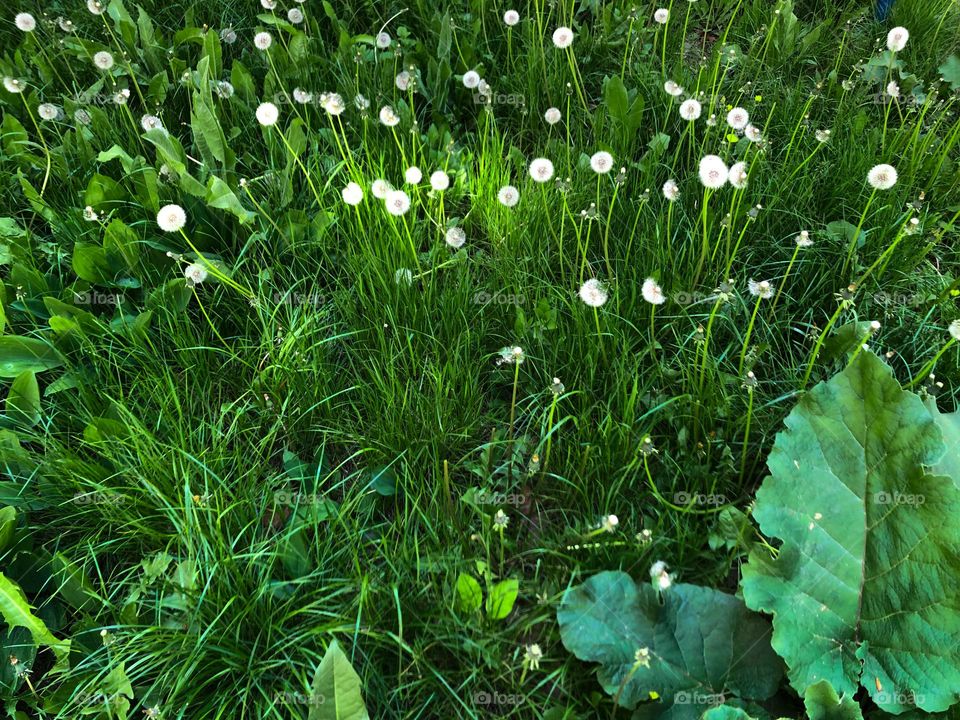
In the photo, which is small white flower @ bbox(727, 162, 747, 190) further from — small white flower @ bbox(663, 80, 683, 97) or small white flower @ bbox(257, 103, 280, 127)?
small white flower @ bbox(257, 103, 280, 127)

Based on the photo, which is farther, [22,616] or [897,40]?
[897,40]

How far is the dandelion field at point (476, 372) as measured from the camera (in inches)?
60.2

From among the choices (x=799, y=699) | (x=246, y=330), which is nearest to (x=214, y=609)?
(x=246, y=330)

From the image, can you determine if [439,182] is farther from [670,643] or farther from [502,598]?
[670,643]

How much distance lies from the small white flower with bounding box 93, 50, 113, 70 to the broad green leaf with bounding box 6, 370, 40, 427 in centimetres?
133

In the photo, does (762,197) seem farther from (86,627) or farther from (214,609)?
(86,627)

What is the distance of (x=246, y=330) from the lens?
214 centimetres

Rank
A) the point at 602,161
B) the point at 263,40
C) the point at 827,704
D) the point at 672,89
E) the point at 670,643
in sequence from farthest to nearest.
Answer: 1. the point at 263,40
2. the point at 672,89
3. the point at 602,161
4. the point at 670,643
5. the point at 827,704

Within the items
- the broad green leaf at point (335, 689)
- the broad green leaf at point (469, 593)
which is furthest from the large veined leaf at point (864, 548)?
the broad green leaf at point (335, 689)

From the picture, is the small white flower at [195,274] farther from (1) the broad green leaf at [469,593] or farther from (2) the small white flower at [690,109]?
(2) the small white flower at [690,109]

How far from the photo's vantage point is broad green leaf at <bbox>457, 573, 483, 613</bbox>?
Answer: 1.59 m

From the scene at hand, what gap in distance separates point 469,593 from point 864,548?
Result: 0.84 m

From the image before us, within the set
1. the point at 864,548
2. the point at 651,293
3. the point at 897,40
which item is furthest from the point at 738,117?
the point at 864,548

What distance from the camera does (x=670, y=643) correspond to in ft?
4.96
